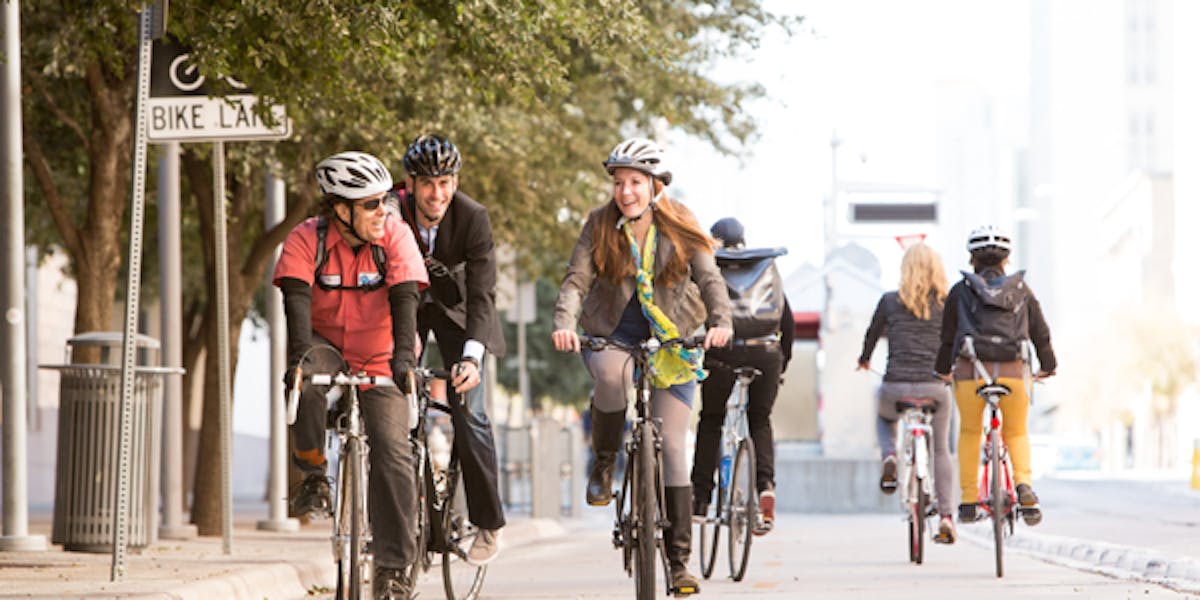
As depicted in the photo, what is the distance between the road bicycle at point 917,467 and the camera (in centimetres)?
1291

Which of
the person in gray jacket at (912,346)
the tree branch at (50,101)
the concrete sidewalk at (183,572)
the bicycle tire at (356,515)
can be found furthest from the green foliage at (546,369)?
the bicycle tire at (356,515)

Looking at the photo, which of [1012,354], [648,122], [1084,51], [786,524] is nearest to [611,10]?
[1012,354]

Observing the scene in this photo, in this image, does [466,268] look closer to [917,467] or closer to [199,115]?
[199,115]

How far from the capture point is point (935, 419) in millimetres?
13562

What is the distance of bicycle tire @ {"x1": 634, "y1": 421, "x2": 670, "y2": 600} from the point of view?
815 cm

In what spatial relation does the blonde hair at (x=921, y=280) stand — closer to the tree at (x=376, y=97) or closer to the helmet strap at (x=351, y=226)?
the tree at (x=376, y=97)

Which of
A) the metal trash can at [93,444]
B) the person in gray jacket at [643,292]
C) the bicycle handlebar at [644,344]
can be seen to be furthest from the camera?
the metal trash can at [93,444]

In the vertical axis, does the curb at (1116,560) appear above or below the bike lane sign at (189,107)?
below

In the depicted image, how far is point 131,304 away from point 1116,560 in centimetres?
592

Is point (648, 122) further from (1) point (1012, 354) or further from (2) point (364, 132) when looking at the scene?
(1) point (1012, 354)

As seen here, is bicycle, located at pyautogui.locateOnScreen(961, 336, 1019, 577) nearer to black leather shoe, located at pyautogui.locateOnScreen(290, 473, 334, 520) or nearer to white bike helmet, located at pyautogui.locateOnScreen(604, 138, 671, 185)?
white bike helmet, located at pyautogui.locateOnScreen(604, 138, 671, 185)

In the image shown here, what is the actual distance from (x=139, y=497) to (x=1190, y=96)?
324ft

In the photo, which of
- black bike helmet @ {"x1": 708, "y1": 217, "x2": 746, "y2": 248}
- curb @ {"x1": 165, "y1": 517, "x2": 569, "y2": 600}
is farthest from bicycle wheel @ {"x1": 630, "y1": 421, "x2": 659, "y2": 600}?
black bike helmet @ {"x1": 708, "y1": 217, "x2": 746, "y2": 248}

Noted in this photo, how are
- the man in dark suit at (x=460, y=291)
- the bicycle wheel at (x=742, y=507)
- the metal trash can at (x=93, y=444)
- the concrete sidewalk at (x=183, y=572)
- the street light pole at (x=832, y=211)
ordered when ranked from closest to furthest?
1. the man in dark suit at (x=460, y=291)
2. the concrete sidewalk at (x=183, y=572)
3. the bicycle wheel at (x=742, y=507)
4. the metal trash can at (x=93, y=444)
5. the street light pole at (x=832, y=211)
